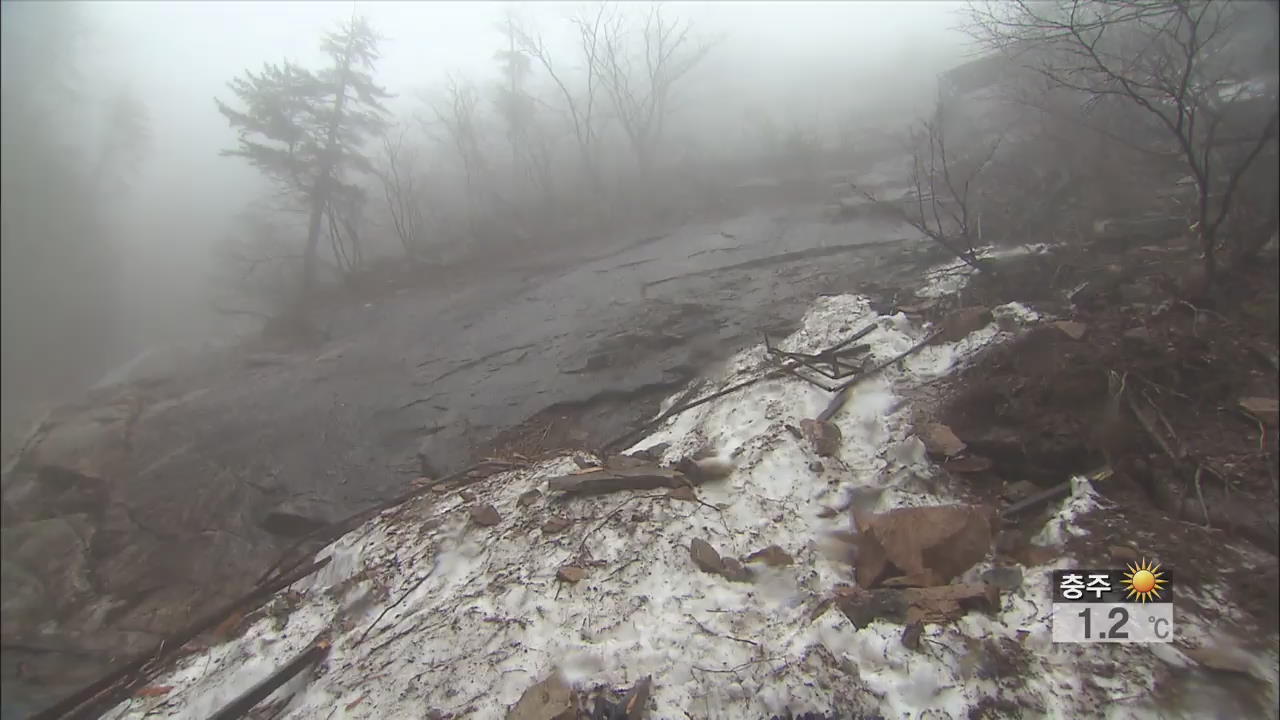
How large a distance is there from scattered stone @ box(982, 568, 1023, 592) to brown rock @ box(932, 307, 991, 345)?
10.9ft

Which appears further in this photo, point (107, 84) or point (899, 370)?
point (107, 84)

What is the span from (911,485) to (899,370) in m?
1.88

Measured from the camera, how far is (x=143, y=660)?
498 centimetres

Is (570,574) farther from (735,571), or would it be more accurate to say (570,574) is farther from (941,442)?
(941,442)

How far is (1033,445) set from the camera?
4.14 meters

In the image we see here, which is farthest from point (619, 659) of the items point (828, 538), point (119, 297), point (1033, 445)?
point (119, 297)

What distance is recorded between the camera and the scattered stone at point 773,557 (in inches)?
155

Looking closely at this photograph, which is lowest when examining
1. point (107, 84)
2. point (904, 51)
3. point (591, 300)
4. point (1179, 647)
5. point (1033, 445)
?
point (1179, 647)

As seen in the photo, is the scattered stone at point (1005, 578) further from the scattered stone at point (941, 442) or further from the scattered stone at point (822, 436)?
the scattered stone at point (822, 436)

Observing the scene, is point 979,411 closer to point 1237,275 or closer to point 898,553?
point 898,553

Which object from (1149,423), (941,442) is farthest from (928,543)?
(1149,423)

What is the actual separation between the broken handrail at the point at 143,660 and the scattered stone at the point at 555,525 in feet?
8.43

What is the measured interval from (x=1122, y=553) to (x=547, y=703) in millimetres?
3680
